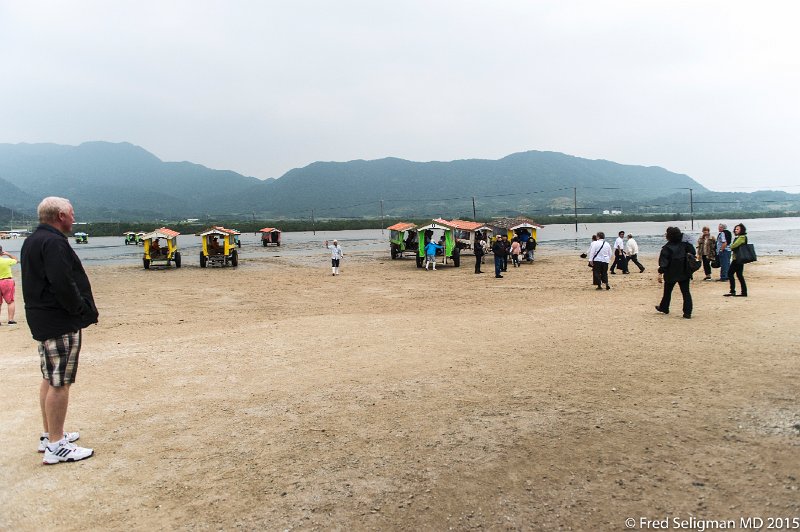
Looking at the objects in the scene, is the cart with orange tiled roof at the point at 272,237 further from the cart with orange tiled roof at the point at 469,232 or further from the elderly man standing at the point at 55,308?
the elderly man standing at the point at 55,308

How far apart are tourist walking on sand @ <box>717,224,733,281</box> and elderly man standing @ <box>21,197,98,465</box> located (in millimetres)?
16192

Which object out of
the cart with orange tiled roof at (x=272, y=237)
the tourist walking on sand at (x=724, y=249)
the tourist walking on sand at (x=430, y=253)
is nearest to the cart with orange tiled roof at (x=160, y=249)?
the tourist walking on sand at (x=430, y=253)

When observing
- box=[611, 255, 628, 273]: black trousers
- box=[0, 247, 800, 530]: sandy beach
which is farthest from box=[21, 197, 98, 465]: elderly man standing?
box=[611, 255, 628, 273]: black trousers

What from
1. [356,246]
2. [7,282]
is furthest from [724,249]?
[356,246]

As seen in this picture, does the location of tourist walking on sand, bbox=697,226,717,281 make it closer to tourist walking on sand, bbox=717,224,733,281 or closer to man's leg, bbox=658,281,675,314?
tourist walking on sand, bbox=717,224,733,281

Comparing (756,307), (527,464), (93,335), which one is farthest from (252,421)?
(756,307)

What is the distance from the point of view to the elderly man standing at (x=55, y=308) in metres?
4.04

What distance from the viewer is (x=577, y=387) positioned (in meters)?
5.74

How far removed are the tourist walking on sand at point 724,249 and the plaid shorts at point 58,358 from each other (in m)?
16.2

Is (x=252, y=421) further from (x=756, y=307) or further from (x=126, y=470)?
(x=756, y=307)

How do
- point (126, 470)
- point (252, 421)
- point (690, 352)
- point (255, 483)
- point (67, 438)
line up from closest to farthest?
point (255, 483) < point (126, 470) < point (67, 438) < point (252, 421) < point (690, 352)

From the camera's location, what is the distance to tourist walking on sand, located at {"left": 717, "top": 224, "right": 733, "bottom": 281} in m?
15.3

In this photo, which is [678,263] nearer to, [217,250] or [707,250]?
[707,250]

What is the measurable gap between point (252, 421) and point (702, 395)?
4.44 m
